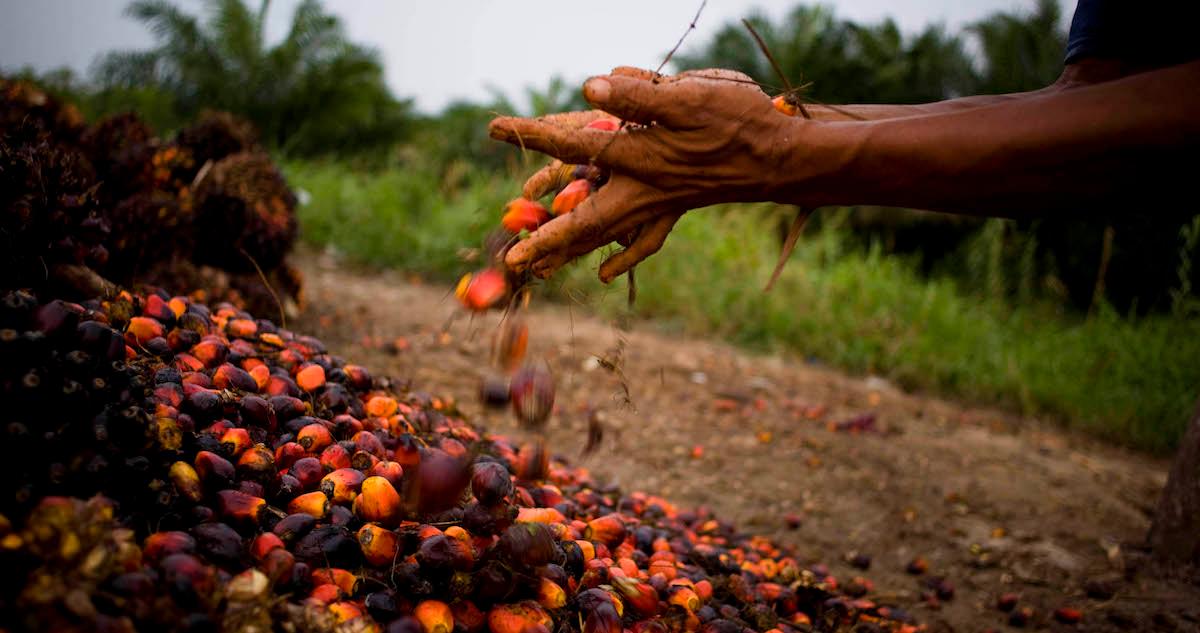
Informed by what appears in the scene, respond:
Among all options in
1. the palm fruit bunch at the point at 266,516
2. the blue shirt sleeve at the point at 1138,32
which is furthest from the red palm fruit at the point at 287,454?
the blue shirt sleeve at the point at 1138,32

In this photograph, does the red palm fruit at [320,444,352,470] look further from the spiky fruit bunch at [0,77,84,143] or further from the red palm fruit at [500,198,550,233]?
the spiky fruit bunch at [0,77,84,143]

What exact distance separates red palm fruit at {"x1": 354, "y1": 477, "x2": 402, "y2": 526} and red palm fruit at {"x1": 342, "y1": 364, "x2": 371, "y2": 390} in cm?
60

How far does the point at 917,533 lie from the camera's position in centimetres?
270

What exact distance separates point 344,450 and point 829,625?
1241mm

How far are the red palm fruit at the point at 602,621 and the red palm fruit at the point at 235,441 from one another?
72 cm

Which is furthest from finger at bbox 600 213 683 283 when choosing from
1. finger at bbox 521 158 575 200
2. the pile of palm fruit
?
the pile of palm fruit

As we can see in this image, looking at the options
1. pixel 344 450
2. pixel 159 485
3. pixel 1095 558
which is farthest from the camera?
pixel 1095 558

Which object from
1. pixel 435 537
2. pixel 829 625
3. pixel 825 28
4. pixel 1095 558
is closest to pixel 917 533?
pixel 1095 558

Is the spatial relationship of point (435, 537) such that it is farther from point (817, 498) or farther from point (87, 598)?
point (817, 498)

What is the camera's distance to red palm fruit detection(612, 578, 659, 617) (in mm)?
1493

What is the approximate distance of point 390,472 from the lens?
1.45 metres

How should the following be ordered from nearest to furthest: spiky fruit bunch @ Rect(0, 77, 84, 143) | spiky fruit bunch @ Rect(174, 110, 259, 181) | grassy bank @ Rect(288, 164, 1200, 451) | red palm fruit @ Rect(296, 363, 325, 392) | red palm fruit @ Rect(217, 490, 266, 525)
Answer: red palm fruit @ Rect(217, 490, 266, 525), red palm fruit @ Rect(296, 363, 325, 392), spiky fruit bunch @ Rect(0, 77, 84, 143), spiky fruit bunch @ Rect(174, 110, 259, 181), grassy bank @ Rect(288, 164, 1200, 451)

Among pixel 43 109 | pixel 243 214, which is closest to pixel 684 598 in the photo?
pixel 243 214

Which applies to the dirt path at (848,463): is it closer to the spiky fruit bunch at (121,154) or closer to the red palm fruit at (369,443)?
the red palm fruit at (369,443)
